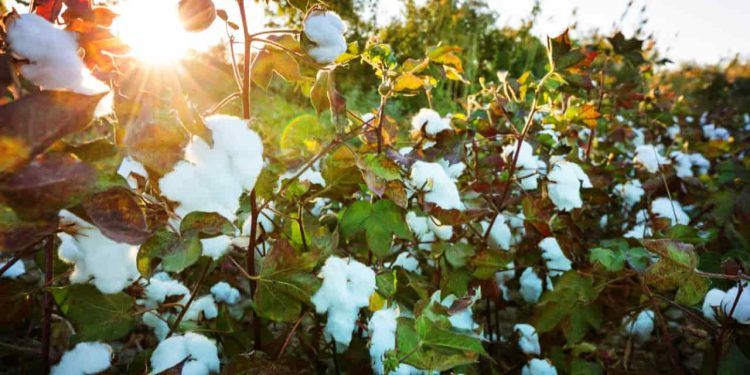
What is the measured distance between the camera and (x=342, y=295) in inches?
32.2

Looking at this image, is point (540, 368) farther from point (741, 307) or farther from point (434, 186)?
point (434, 186)

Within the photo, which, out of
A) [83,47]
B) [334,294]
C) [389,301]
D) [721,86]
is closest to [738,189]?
[389,301]

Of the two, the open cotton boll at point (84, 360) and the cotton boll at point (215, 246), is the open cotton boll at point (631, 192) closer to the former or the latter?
the cotton boll at point (215, 246)

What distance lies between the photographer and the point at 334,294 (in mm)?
813

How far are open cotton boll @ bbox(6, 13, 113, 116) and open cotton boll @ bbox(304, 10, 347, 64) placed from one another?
0.85 ft

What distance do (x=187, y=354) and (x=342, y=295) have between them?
10.5 inches

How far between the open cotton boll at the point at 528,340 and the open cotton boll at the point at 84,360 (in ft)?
3.08

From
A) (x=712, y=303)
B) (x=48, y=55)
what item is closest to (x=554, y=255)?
(x=712, y=303)

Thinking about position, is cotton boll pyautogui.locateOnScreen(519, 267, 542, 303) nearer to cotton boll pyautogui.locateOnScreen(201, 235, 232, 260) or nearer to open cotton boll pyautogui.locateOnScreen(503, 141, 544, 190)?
open cotton boll pyautogui.locateOnScreen(503, 141, 544, 190)

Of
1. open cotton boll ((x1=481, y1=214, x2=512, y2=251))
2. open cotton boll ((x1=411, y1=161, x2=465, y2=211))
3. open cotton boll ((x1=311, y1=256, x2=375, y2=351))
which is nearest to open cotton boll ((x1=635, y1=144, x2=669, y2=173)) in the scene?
open cotton boll ((x1=481, y1=214, x2=512, y2=251))

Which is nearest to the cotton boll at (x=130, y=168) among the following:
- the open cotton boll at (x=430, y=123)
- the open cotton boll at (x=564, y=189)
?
the open cotton boll at (x=430, y=123)

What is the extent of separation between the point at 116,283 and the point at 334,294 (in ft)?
1.05

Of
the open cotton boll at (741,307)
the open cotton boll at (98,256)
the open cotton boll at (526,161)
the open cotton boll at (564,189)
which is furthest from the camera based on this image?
the open cotton boll at (526,161)

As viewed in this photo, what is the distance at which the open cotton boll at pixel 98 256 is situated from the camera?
24.7 inches
